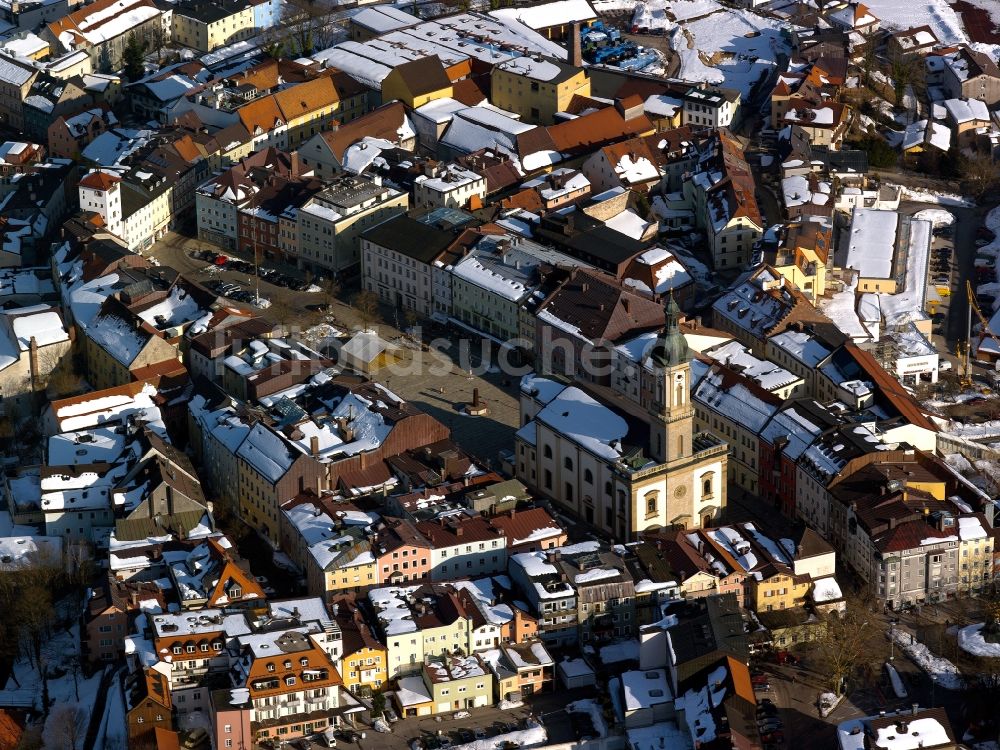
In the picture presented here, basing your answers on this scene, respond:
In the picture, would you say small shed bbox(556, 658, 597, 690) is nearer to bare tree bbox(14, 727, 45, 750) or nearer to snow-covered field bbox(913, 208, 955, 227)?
bare tree bbox(14, 727, 45, 750)

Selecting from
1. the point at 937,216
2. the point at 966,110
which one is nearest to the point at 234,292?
the point at 937,216

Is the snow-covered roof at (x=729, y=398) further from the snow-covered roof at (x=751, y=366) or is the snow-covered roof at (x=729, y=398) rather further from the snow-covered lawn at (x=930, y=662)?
A: the snow-covered lawn at (x=930, y=662)

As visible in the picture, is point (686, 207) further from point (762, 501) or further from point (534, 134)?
point (762, 501)

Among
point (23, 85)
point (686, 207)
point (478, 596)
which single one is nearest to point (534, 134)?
point (686, 207)

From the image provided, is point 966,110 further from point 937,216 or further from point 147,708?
point 147,708

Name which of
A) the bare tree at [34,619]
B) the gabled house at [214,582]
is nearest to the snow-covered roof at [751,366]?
the gabled house at [214,582]
